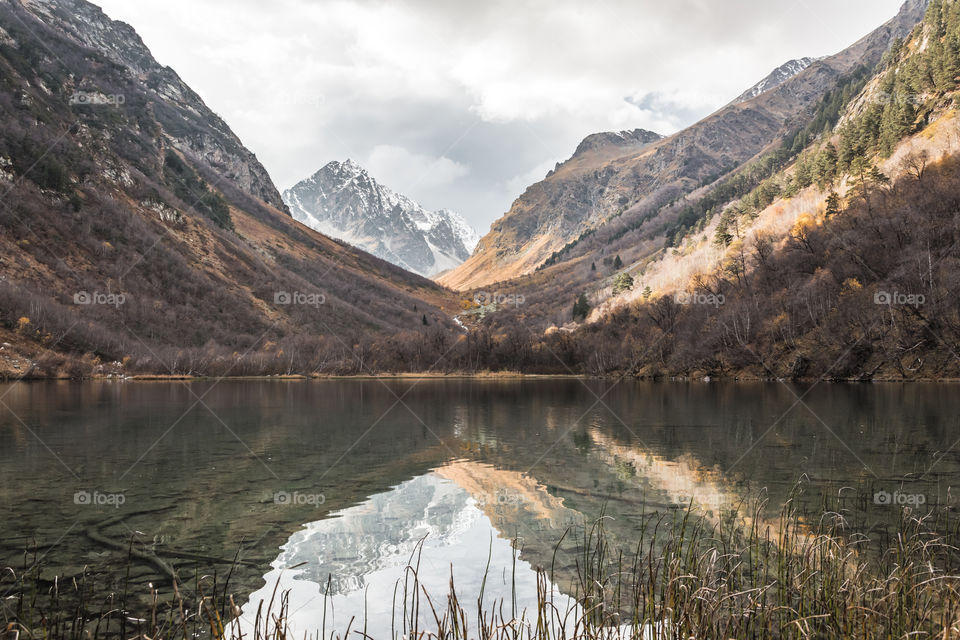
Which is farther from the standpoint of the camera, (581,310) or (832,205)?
(581,310)

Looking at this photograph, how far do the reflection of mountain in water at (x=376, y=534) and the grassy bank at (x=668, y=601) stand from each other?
1.22 m

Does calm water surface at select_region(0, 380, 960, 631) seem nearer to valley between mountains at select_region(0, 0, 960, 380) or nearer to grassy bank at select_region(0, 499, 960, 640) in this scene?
grassy bank at select_region(0, 499, 960, 640)

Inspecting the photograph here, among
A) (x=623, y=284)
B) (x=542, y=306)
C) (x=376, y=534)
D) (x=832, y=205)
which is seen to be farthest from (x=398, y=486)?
(x=542, y=306)

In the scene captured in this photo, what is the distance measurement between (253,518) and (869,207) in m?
94.9

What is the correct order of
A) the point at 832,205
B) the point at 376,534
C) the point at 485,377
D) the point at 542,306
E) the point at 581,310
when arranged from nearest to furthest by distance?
the point at 376,534 < the point at 832,205 < the point at 485,377 < the point at 581,310 < the point at 542,306

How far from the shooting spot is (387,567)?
10602 mm

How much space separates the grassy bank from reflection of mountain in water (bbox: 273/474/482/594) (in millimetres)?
1218

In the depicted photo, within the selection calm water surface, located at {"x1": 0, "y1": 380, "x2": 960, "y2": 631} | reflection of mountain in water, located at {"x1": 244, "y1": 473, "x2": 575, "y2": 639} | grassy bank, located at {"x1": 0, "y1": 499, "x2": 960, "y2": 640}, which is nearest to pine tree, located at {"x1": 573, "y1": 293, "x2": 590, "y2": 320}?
calm water surface, located at {"x1": 0, "y1": 380, "x2": 960, "y2": 631}

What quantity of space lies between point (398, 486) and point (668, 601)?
13.4m

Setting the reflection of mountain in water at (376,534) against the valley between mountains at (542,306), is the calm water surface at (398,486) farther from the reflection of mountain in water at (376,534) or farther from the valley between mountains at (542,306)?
the valley between mountains at (542,306)

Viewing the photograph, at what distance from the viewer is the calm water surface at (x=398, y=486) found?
10.5 meters

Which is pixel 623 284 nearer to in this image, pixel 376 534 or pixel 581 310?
pixel 581 310

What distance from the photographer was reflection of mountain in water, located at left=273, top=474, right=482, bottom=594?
10453 millimetres

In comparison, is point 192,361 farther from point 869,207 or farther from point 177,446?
point 869,207
